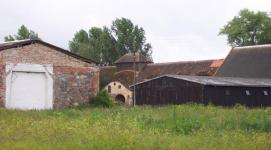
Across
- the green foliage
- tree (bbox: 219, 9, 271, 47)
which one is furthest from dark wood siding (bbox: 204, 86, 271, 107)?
the green foliage

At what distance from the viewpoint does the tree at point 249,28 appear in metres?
70.9

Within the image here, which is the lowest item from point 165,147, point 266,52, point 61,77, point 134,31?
point 165,147

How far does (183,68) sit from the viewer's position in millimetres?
60219

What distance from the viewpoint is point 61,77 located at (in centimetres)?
2838

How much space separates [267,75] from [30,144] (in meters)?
41.6

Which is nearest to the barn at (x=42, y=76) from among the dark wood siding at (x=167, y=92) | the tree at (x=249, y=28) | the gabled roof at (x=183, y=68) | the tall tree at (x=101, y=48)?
the dark wood siding at (x=167, y=92)

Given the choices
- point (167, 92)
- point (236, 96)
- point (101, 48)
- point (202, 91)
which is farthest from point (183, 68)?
point (101, 48)

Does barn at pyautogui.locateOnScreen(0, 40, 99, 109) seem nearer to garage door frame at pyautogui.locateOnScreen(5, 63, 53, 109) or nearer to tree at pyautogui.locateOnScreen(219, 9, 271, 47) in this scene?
garage door frame at pyautogui.locateOnScreen(5, 63, 53, 109)

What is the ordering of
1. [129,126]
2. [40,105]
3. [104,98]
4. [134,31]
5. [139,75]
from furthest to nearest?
[134,31] → [139,75] → [104,98] → [40,105] → [129,126]

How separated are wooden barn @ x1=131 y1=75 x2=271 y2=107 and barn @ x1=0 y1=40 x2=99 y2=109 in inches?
375

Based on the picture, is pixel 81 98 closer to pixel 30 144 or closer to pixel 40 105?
pixel 40 105

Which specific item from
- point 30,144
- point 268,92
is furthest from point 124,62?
point 30,144

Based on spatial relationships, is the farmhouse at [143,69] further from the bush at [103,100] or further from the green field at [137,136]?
the green field at [137,136]

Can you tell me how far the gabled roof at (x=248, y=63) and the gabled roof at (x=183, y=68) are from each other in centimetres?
273
